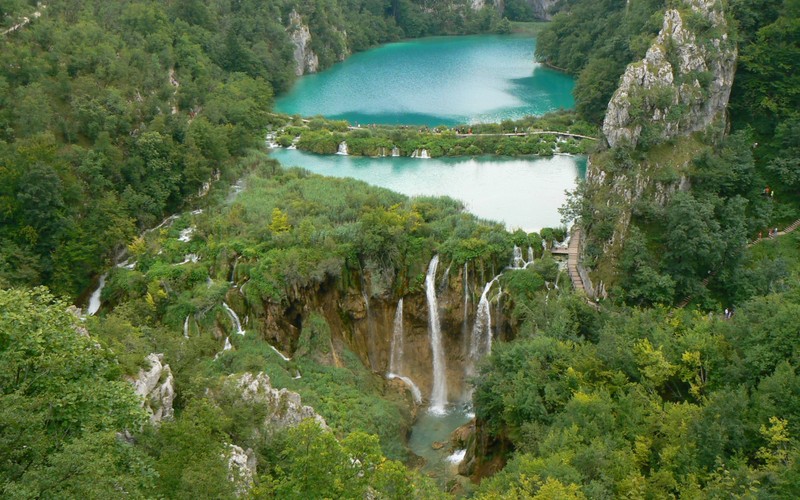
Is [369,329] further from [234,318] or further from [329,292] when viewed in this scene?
[234,318]

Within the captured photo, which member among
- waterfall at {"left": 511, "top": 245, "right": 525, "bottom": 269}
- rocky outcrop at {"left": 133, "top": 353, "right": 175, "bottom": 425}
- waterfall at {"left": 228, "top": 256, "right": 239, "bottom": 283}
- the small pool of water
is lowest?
the small pool of water

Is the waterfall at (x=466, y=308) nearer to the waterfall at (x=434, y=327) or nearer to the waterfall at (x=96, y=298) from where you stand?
the waterfall at (x=434, y=327)

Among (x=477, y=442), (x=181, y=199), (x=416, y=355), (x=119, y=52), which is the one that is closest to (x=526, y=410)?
(x=477, y=442)

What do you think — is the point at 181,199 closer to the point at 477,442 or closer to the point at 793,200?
the point at 477,442

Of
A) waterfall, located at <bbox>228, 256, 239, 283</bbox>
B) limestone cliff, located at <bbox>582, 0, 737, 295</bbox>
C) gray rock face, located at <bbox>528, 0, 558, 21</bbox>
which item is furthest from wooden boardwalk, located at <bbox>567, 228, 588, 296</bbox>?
gray rock face, located at <bbox>528, 0, 558, 21</bbox>

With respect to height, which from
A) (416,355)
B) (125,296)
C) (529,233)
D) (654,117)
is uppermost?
(654,117)

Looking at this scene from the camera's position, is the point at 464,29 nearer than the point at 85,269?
No

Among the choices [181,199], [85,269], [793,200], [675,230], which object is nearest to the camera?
[675,230]

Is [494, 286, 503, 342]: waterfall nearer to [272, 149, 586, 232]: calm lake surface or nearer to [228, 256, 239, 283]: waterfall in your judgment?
[272, 149, 586, 232]: calm lake surface
